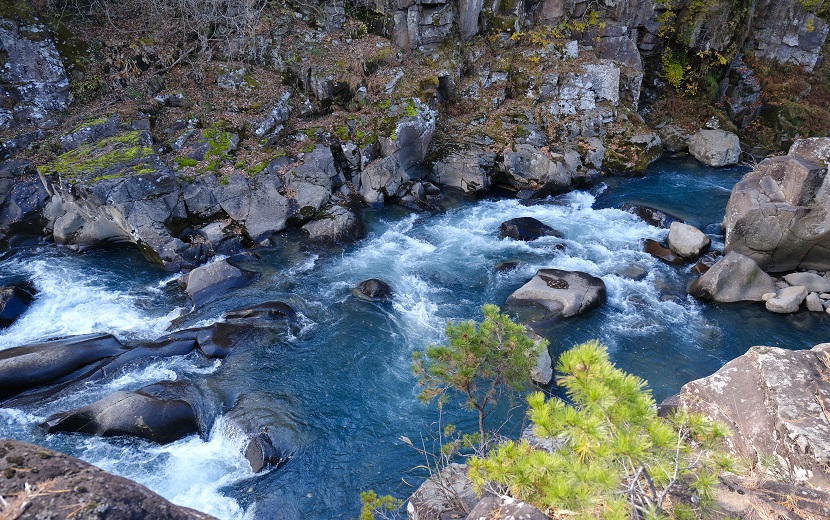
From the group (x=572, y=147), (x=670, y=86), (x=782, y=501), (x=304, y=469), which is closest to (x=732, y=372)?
(x=782, y=501)

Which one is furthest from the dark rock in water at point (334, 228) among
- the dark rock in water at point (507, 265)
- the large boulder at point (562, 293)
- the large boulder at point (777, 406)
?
the large boulder at point (777, 406)

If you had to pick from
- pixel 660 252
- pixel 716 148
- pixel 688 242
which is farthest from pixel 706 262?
pixel 716 148

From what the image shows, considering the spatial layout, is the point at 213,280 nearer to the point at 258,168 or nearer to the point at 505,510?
the point at 258,168

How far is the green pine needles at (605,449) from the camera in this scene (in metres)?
4.23

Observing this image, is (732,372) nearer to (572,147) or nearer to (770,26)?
(572,147)

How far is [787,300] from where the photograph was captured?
15172 millimetres

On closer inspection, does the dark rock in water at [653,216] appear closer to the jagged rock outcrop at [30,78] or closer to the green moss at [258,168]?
the green moss at [258,168]

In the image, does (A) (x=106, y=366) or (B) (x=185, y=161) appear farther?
(B) (x=185, y=161)

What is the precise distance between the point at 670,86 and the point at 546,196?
39.7ft

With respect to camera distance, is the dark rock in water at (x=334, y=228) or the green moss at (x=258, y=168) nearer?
the dark rock in water at (x=334, y=228)

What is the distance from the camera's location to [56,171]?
60.0 feet

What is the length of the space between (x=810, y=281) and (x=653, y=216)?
5.70 m

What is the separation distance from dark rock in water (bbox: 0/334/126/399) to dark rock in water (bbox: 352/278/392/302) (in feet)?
22.5

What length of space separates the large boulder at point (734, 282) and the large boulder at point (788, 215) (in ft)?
4.62
